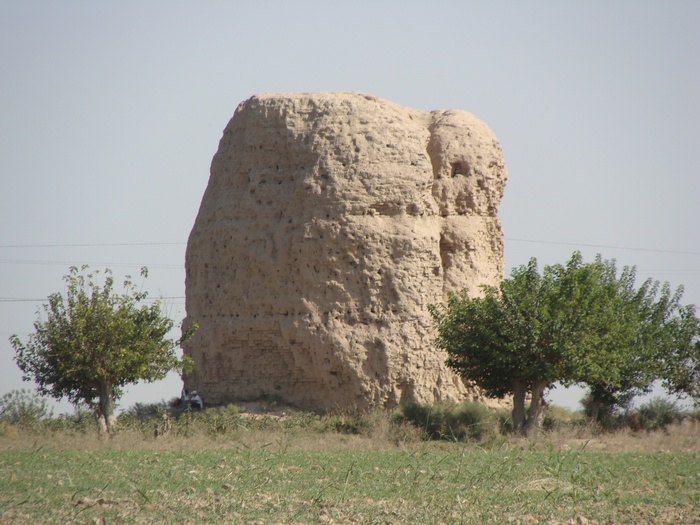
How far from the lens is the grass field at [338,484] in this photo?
11.4 meters

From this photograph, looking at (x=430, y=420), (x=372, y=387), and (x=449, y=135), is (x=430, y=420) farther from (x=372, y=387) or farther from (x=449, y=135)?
(x=449, y=135)

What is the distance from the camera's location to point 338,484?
12.9 metres

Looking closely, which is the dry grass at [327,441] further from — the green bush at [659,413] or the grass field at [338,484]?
the green bush at [659,413]

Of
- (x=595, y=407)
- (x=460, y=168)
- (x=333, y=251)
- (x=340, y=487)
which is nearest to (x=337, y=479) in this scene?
(x=340, y=487)

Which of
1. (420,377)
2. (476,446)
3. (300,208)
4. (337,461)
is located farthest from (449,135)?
(337,461)

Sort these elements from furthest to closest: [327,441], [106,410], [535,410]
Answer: [535,410]
[106,410]
[327,441]

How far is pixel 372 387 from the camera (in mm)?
21156

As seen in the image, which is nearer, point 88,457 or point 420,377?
point 88,457

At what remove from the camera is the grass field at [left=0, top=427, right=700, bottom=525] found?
1141cm

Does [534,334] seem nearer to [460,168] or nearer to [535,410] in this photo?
[535,410]

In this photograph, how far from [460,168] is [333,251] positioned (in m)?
4.24

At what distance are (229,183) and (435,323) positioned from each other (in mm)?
5933

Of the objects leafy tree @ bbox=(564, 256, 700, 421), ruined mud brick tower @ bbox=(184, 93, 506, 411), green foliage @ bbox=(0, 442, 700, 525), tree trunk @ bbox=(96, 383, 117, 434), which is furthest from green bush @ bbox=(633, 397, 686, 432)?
tree trunk @ bbox=(96, 383, 117, 434)

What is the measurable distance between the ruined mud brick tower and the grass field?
4569 millimetres
